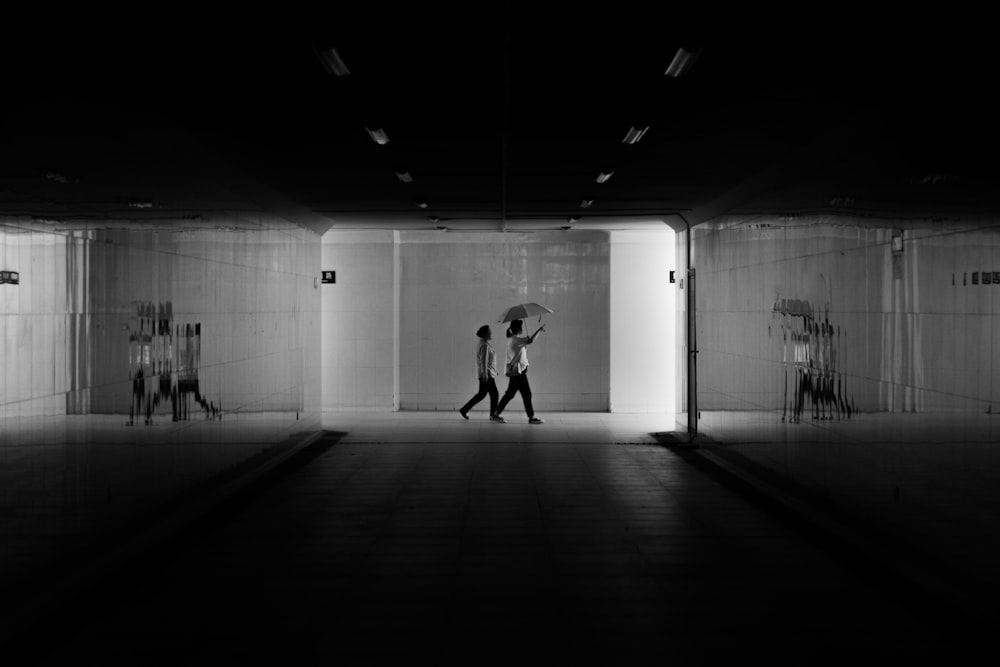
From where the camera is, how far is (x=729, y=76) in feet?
23.6

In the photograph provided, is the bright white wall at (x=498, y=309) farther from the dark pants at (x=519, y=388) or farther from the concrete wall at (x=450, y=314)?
the dark pants at (x=519, y=388)

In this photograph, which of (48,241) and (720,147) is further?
(720,147)

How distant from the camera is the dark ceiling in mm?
5855

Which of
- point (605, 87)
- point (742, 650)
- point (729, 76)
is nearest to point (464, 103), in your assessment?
point (605, 87)

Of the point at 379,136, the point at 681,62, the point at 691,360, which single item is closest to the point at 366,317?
the point at 691,360

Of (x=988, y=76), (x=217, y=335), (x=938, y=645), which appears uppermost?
(x=988, y=76)

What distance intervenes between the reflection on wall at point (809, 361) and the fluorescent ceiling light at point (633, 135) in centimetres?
214

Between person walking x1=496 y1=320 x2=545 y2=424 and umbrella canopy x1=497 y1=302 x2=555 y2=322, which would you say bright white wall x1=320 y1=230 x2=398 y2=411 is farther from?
person walking x1=496 y1=320 x2=545 y2=424

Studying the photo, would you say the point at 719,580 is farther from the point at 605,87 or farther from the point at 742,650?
the point at 605,87

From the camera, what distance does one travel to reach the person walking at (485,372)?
19.0 meters

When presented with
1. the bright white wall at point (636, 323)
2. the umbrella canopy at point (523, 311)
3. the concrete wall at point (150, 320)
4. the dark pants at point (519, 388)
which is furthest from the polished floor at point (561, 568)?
the bright white wall at point (636, 323)

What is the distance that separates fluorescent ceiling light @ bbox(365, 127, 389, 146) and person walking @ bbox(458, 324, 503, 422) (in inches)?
368

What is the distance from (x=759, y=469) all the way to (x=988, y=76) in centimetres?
636

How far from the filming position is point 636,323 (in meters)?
20.7
